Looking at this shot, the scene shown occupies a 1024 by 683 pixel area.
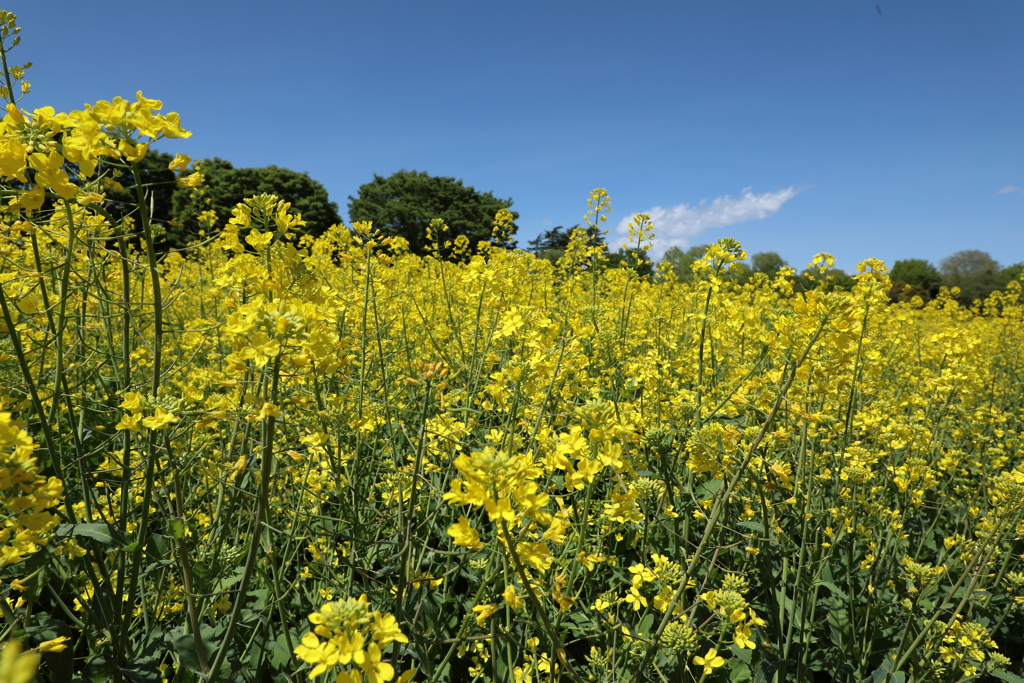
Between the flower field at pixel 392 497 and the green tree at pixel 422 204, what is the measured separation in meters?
32.5

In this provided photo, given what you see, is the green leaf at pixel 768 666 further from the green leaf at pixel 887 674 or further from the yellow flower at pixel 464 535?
the yellow flower at pixel 464 535

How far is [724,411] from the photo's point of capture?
3.10 m

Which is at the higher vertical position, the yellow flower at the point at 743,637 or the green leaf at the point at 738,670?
the yellow flower at the point at 743,637

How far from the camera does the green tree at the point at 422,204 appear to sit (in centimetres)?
3541

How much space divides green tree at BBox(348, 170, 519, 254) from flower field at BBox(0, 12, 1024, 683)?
3247cm

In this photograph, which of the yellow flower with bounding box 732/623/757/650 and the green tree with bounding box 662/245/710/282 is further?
the green tree with bounding box 662/245/710/282

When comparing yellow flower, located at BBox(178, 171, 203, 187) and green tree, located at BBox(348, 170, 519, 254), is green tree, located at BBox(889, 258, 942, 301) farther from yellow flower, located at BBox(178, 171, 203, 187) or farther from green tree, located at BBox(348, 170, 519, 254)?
yellow flower, located at BBox(178, 171, 203, 187)

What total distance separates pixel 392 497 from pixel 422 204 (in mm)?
37443

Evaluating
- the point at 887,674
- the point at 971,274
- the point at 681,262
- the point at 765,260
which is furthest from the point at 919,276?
the point at 887,674

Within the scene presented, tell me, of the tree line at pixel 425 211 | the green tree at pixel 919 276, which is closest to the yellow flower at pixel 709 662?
the tree line at pixel 425 211

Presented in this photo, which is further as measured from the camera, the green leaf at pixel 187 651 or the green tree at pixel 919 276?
the green tree at pixel 919 276

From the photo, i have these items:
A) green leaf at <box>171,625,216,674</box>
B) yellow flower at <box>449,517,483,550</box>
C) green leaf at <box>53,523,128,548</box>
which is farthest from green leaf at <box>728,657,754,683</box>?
green leaf at <box>53,523,128,548</box>

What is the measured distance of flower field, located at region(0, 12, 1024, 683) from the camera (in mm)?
1297

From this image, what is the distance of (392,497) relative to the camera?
219 cm
